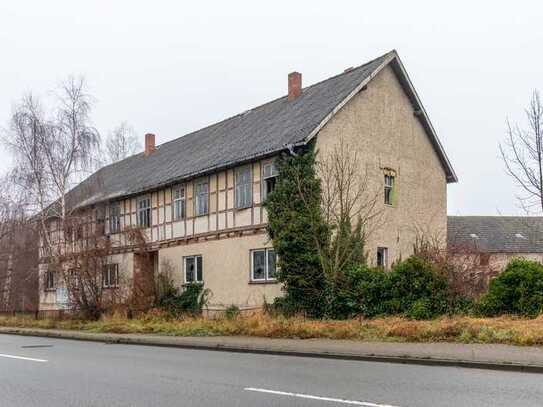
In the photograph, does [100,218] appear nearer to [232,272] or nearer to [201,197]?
[201,197]

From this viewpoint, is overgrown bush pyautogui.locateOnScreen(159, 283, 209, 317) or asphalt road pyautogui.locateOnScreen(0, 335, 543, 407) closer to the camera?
asphalt road pyautogui.locateOnScreen(0, 335, 543, 407)

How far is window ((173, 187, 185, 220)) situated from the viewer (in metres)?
29.4

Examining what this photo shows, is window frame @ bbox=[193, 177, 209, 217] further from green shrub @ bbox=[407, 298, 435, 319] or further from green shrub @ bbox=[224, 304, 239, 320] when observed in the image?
green shrub @ bbox=[407, 298, 435, 319]

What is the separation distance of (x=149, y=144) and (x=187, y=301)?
14.9m

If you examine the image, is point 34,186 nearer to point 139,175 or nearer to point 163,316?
point 139,175

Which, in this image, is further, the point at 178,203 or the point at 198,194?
the point at 178,203

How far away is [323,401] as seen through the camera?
8070mm

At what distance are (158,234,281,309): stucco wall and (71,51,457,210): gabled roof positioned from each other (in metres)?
3.13

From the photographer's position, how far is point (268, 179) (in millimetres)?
24562

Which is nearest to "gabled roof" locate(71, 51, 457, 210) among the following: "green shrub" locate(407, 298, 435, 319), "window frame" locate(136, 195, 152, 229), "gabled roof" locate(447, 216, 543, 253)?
"window frame" locate(136, 195, 152, 229)

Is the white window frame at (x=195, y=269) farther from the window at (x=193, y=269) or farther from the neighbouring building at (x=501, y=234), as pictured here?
the neighbouring building at (x=501, y=234)

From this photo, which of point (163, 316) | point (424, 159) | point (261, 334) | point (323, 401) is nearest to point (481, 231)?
point (424, 159)

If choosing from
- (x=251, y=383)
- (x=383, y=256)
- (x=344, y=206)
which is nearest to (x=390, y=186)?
(x=383, y=256)

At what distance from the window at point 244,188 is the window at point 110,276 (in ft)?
22.6
